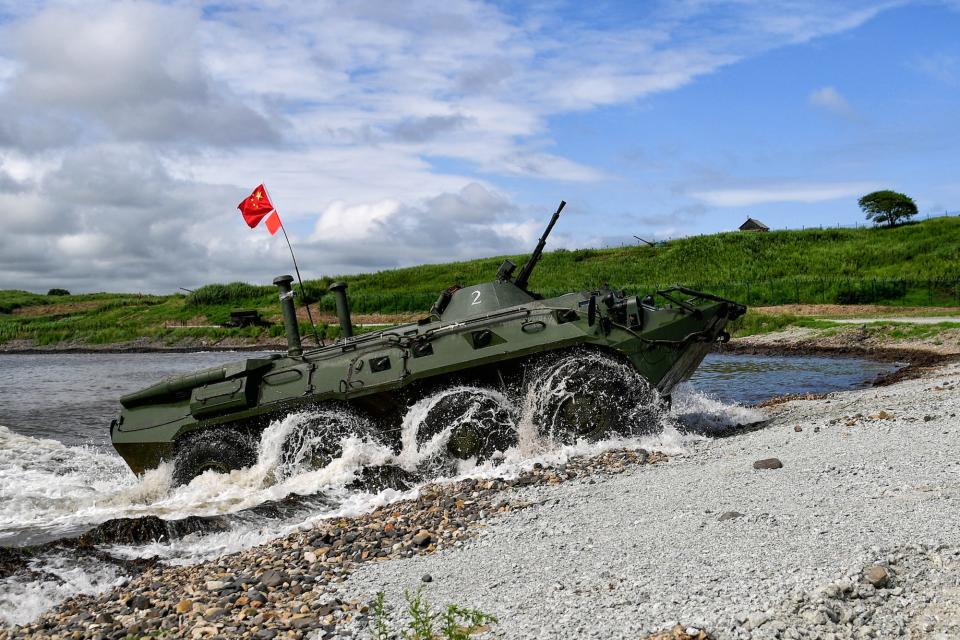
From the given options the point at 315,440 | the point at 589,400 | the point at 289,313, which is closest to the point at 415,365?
the point at 315,440

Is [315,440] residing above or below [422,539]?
above

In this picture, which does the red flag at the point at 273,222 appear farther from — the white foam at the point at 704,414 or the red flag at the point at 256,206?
the white foam at the point at 704,414

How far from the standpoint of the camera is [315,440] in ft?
37.3

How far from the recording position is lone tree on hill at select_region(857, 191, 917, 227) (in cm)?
6788

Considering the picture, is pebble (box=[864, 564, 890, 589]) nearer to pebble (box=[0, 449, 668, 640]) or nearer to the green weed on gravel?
the green weed on gravel

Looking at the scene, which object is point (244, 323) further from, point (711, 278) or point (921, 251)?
point (921, 251)

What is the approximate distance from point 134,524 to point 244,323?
4667cm

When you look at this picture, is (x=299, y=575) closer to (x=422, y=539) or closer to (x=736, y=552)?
(x=422, y=539)

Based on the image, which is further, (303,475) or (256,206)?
(256,206)

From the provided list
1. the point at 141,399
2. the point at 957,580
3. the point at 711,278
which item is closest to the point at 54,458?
the point at 141,399

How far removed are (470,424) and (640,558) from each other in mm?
5280

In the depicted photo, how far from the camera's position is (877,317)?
1351 inches

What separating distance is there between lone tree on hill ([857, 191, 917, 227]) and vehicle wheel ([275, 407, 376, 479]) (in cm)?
6641

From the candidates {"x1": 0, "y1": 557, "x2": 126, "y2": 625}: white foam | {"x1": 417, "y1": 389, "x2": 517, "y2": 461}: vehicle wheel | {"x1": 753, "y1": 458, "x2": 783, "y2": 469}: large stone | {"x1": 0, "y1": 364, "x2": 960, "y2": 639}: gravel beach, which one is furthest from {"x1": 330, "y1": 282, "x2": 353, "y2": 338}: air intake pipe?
{"x1": 753, "y1": 458, "x2": 783, "y2": 469}: large stone
